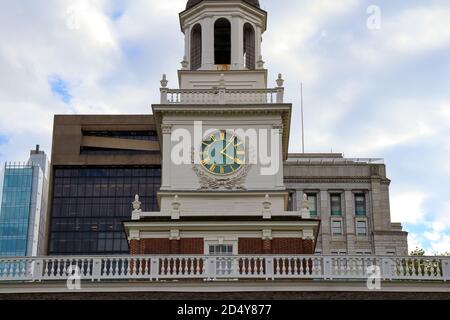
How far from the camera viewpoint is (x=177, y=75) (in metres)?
42.2

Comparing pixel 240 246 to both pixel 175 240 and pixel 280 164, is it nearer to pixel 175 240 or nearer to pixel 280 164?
pixel 175 240

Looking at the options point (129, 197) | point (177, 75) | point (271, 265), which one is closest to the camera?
point (271, 265)

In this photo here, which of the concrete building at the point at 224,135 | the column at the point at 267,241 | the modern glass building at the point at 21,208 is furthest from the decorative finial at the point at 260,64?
the modern glass building at the point at 21,208

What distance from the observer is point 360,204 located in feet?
386

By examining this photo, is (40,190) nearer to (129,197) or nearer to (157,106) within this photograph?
(129,197)

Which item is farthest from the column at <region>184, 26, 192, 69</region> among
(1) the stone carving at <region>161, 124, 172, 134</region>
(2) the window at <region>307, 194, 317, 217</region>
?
(2) the window at <region>307, 194, 317, 217</region>

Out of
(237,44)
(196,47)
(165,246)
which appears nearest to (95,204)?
(196,47)

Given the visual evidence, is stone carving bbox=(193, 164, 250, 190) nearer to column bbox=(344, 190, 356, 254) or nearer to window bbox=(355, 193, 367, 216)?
column bbox=(344, 190, 356, 254)

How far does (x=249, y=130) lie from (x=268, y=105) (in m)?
1.59

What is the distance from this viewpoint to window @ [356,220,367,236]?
116 metres

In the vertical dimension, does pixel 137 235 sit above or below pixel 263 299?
above

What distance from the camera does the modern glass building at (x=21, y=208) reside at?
17475 centimetres

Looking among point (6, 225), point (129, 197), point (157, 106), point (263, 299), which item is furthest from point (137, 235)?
point (6, 225)

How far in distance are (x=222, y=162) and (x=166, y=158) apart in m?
2.84
